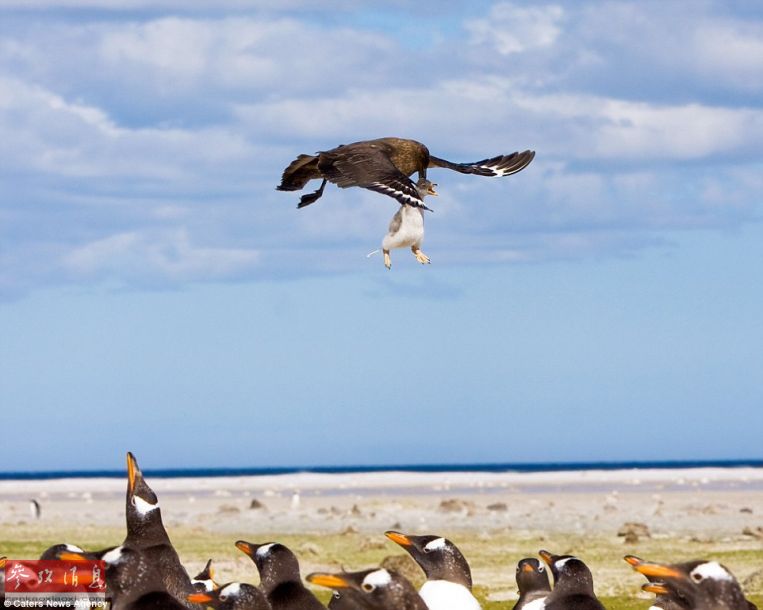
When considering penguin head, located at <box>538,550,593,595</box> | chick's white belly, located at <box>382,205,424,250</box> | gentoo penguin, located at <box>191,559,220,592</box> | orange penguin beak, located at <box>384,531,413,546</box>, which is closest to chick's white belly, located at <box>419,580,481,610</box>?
orange penguin beak, located at <box>384,531,413,546</box>

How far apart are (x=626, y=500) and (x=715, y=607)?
44.8 metres

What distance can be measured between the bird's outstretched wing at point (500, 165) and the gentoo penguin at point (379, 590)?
8765 mm

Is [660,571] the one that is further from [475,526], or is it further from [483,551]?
[475,526]

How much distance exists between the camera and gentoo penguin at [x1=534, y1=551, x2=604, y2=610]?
13.1 meters

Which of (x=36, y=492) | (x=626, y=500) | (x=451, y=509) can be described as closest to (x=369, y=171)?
(x=451, y=509)

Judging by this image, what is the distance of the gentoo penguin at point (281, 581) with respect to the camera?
40.6 ft

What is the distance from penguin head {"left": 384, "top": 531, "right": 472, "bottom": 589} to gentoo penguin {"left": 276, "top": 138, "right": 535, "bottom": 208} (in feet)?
11.0

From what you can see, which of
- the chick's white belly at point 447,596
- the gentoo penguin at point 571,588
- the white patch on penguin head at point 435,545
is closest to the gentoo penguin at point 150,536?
the chick's white belly at point 447,596

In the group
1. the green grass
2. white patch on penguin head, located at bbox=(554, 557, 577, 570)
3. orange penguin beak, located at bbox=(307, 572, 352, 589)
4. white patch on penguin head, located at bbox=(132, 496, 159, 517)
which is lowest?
the green grass

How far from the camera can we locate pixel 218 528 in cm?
4066

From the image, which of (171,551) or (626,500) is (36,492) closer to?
(626,500)

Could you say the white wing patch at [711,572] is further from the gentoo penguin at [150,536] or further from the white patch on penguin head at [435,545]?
the gentoo penguin at [150,536]

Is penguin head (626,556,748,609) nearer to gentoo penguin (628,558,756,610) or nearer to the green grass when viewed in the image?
gentoo penguin (628,558,756,610)

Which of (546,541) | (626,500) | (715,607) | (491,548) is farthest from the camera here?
(626,500)
